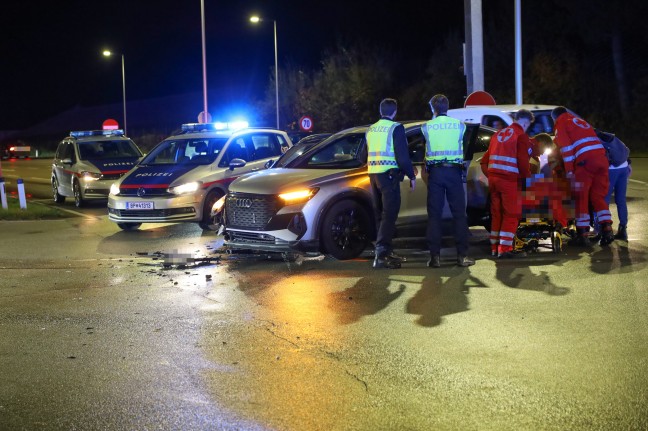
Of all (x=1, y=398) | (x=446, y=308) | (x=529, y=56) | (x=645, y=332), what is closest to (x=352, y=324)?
(x=446, y=308)

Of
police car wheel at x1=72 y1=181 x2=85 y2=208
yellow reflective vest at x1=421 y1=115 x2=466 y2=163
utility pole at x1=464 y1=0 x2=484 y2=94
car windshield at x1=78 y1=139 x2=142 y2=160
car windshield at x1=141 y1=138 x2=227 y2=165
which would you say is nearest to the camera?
yellow reflective vest at x1=421 y1=115 x2=466 y2=163

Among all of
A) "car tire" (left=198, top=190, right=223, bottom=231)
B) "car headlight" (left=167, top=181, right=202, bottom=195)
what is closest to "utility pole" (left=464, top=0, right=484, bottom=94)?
"car tire" (left=198, top=190, right=223, bottom=231)

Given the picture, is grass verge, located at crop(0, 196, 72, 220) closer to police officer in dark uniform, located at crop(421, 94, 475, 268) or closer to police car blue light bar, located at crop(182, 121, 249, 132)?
police car blue light bar, located at crop(182, 121, 249, 132)

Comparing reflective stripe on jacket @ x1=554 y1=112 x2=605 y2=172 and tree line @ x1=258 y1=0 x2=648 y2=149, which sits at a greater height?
tree line @ x1=258 y1=0 x2=648 y2=149

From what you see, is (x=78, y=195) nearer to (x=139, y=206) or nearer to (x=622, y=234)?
(x=139, y=206)

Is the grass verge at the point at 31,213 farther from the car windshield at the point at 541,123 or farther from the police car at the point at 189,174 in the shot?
the car windshield at the point at 541,123

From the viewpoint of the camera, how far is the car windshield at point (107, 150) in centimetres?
1955

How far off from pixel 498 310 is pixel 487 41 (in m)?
37.3

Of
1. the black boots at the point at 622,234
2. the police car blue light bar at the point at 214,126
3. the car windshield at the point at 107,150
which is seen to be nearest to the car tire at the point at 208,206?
the police car blue light bar at the point at 214,126

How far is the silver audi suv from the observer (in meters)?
9.57

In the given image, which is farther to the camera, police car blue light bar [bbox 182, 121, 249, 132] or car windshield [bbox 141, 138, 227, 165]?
police car blue light bar [bbox 182, 121, 249, 132]

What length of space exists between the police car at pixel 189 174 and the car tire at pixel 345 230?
12.5 feet

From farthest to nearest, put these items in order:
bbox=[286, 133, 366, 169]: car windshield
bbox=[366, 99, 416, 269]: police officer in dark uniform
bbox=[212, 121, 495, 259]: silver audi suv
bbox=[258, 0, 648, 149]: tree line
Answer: bbox=[258, 0, 648, 149]: tree line → bbox=[286, 133, 366, 169]: car windshield → bbox=[212, 121, 495, 259]: silver audi suv → bbox=[366, 99, 416, 269]: police officer in dark uniform

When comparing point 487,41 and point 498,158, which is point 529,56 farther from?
point 498,158
